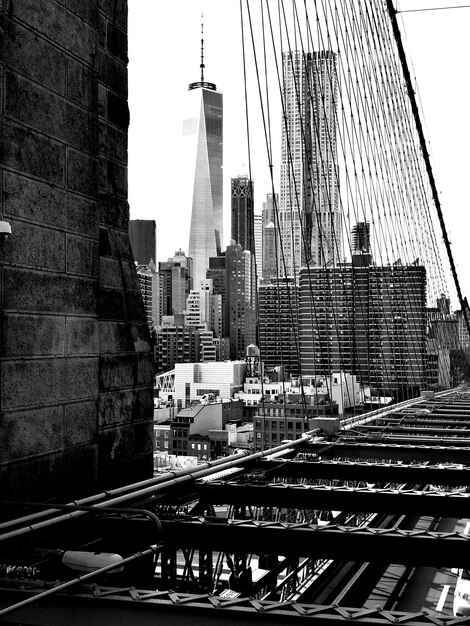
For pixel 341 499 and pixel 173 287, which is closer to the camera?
pixel 341 499

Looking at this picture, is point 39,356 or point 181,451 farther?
point 181,451

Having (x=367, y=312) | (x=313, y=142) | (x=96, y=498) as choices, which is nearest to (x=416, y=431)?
(x=367, y=312)

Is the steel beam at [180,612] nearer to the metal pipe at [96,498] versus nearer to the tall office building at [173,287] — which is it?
the metal pipe at [96,498]

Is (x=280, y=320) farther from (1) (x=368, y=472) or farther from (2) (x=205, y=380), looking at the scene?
(2) (x=205, y=380)

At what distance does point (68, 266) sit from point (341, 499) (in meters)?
1.84

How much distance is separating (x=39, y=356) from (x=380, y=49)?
20055mm

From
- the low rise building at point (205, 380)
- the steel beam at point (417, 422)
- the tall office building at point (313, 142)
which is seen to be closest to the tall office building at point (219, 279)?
the low rise building at point (205, 380)

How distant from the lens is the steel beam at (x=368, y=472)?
5.04 metres

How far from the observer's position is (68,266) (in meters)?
3.90

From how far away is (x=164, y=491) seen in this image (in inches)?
154

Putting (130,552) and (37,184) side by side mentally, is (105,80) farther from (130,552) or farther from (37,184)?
(130,552)

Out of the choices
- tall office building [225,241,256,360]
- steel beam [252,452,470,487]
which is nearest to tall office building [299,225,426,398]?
steel beam [252,452,470,487]

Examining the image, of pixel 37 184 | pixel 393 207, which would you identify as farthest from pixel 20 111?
pixel 393 207

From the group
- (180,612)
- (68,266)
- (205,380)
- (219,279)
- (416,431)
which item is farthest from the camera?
Result: (219,279)
